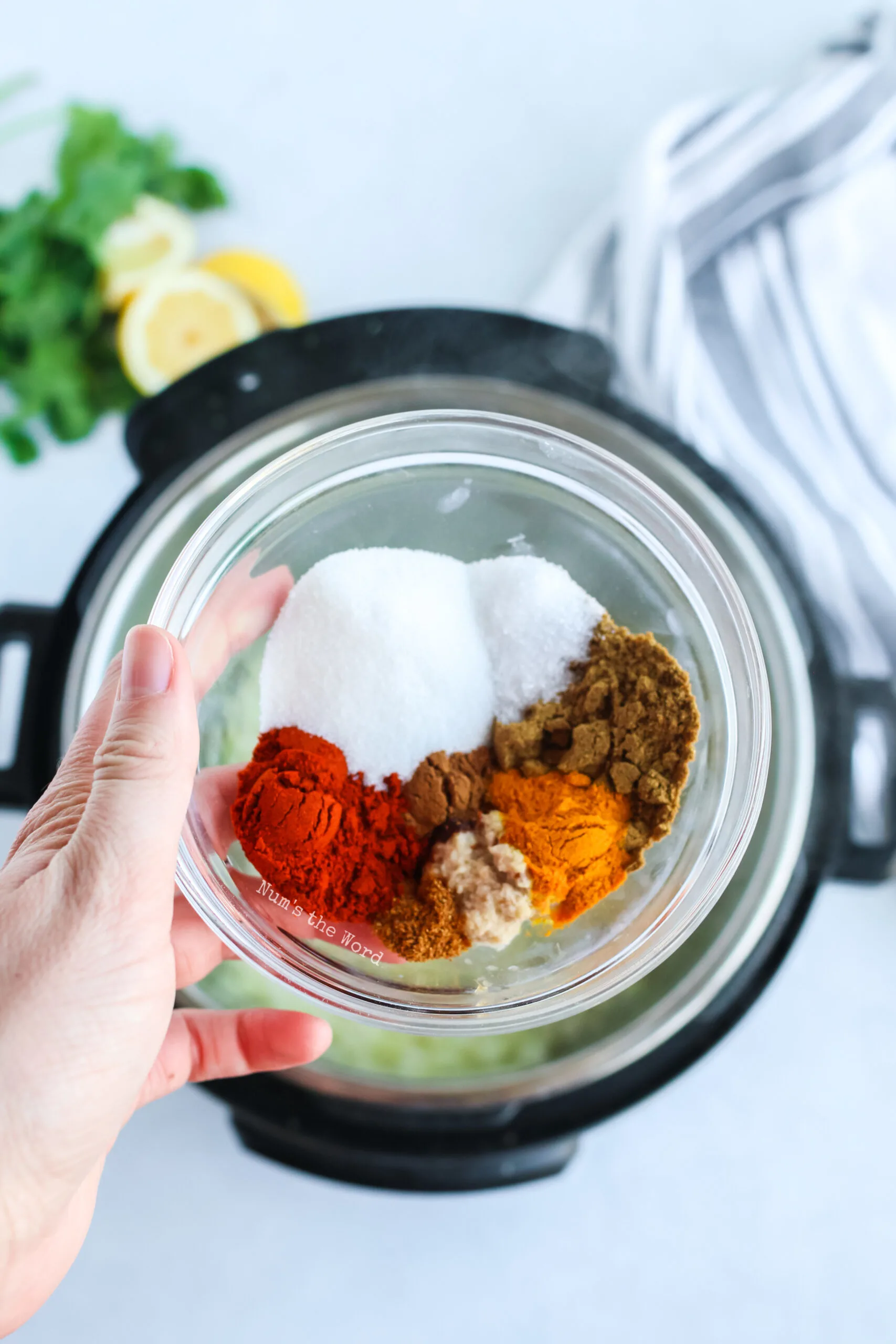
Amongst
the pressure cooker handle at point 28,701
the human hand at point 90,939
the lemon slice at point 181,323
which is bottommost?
the human hand at point 90,939

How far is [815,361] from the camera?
1104 millimetres

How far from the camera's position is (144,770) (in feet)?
2.16

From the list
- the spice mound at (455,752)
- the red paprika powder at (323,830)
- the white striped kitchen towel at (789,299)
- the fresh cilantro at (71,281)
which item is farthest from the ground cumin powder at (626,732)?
the fresh cilantro at (71,281)

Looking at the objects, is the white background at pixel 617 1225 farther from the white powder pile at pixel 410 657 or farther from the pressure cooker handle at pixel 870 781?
the white powder pile at pixel 410 657

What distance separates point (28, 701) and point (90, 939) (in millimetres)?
337

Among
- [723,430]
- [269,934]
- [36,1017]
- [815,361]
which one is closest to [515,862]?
[269,934]

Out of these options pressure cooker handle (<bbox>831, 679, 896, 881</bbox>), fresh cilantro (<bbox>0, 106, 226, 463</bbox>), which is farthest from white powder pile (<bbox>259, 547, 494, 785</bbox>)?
fresh cilantro (<bbox>0, 106, 226, 463</bbox>)

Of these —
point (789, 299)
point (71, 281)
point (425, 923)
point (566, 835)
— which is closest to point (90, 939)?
point (425, 923)

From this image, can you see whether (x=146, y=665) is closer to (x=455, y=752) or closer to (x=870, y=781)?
(x=455, y=752)

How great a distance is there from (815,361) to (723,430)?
0.14 metres

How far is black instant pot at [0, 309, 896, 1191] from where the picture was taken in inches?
34.3

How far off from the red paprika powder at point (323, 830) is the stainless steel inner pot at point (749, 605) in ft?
0.76

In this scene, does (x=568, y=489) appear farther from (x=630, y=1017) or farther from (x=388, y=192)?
(x=388, y=192)

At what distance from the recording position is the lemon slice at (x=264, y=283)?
1.13 m
